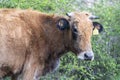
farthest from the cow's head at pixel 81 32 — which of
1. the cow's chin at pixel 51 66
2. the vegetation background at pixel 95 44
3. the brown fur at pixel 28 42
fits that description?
the vegetation background at pixel 95 44

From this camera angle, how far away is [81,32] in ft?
33.6

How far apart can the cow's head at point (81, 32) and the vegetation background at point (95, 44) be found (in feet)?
8.06

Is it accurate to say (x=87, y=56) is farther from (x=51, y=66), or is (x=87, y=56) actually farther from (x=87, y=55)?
(x=51, y=66)

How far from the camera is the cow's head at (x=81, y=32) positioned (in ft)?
33.4

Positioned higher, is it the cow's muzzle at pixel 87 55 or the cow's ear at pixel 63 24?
the cow's ear at pixel 63 24

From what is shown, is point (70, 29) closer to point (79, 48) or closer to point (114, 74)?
point (79, 48)

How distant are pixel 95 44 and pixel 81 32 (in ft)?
11.2

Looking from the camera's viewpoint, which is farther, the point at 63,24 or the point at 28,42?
the point at 63,24

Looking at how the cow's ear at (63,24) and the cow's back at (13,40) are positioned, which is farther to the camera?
the cow's ear at (63,24)

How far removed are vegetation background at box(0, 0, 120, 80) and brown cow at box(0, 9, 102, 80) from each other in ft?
6.63

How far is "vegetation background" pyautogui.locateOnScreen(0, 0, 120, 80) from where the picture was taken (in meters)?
12.9

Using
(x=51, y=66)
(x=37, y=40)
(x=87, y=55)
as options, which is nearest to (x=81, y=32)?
(x=87, y=55)

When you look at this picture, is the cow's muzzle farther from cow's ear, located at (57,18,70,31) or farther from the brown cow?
cow's ear, located at (57,18,70,31)

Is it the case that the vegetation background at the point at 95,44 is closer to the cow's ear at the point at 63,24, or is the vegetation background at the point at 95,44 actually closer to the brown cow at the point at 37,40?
the brown cow at the point at 37,40
